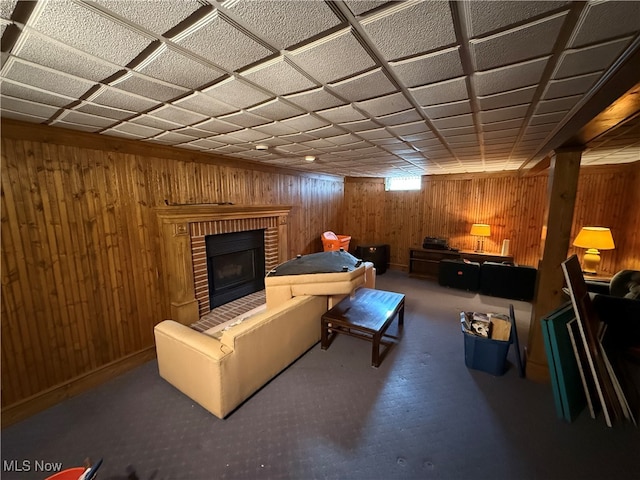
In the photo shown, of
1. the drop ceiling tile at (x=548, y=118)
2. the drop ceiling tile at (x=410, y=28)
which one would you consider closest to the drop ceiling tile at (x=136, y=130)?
the drop ceiling tile at (x=410, y=28)

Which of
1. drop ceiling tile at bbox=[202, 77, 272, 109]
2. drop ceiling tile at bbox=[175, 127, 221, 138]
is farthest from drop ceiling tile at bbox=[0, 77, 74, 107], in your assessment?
drop ceiling tile at bbox=[202, 77, 272, 109]

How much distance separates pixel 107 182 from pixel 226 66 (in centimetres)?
208

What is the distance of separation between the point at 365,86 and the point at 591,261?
540 centimetres

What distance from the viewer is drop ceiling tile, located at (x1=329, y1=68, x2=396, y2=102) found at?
1.33 m

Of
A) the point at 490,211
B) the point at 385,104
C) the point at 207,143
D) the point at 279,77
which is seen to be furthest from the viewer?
the point at 490,211

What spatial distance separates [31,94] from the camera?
4.90 ft

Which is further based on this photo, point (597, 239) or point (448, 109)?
point (597, 239)

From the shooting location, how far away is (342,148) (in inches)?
122

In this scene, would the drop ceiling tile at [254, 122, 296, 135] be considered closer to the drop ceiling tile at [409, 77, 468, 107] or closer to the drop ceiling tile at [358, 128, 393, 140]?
the drop ceiling tile at [358, 128, 393, 140]

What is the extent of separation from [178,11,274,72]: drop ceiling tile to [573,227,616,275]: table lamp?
5343 mm

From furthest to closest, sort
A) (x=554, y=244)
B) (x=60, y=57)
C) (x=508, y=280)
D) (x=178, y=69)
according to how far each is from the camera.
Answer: (x=508, y=280), (x=554, y=244), (x=178, y=69), (x=60, y=57)

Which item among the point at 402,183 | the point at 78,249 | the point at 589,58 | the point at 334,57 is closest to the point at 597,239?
the point at 402,183

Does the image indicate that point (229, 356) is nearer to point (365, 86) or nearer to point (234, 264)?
point (365, 86)

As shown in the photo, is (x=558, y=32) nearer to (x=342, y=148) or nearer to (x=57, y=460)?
(x=342, y=148)
